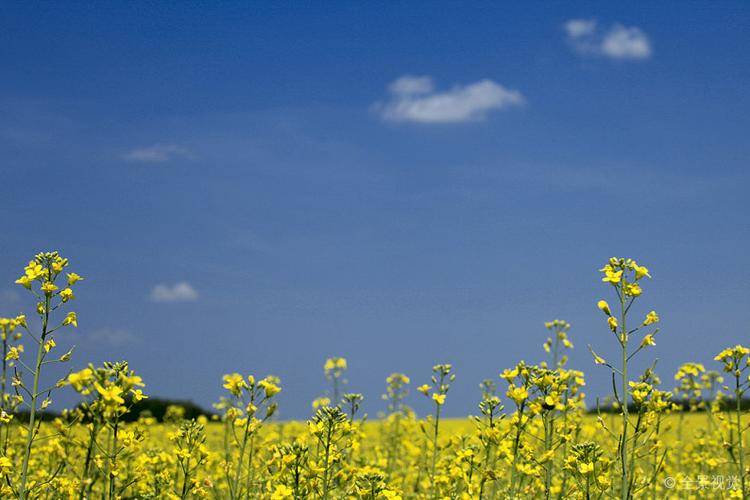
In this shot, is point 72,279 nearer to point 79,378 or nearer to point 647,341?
point 79,378

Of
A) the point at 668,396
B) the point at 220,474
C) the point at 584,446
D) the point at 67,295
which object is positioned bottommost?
the point at 220,474

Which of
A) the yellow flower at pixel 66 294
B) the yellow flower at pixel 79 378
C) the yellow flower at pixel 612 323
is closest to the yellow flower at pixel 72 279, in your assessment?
the yellow flower at pixel 66 294

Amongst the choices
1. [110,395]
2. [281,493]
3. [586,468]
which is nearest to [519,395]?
[586,468]

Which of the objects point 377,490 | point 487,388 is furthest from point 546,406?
point 487,388

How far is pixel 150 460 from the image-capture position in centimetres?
705

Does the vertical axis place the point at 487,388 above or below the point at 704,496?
above

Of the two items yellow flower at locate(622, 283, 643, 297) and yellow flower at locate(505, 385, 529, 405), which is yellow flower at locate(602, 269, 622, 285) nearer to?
yellow flower at locate(622, 283, 643, 297)

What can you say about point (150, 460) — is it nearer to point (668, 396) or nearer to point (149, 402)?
point (668, 396)

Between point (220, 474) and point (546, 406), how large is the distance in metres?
5.78

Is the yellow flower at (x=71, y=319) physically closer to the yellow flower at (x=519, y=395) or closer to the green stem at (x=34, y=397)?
the green stem at (x=34, y=397)

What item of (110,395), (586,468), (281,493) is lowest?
(281,493)

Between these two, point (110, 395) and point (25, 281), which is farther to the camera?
point (25, 281)

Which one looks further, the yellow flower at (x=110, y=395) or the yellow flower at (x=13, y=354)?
the yellow flower at (x=13, y=354)

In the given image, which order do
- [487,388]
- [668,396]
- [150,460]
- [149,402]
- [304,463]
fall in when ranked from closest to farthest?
[304,463], [668,396], [150,460], [487,388], [149,402]
